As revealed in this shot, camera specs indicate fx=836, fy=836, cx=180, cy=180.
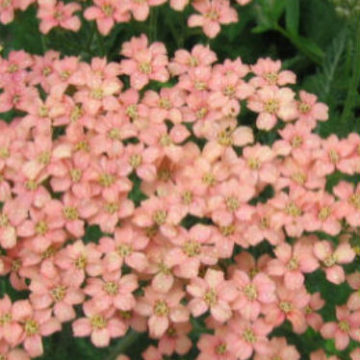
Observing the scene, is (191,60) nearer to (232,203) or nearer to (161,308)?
(232,203)

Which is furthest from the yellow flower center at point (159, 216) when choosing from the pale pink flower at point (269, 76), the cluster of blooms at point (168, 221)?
the pale pink flower at point (269, 76)

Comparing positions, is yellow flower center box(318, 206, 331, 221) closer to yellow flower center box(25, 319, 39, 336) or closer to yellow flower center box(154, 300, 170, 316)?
yellow flower center box(154, 300, 170, 316)

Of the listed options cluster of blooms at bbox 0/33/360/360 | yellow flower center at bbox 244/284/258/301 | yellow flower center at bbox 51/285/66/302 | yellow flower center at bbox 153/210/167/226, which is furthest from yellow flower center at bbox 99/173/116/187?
yellow flower center at bbox 244/284/258/301

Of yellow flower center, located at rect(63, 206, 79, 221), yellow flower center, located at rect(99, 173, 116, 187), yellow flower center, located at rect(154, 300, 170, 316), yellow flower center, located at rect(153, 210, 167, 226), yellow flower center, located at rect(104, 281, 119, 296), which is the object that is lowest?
yellow flower center, located at rect(154, 300, 170, 316)

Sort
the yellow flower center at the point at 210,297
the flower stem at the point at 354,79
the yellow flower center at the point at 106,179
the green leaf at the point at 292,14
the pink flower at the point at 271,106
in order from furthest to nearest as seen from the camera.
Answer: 1. the green leaf at the point at 292,14
2. the flower stem at the point at 354,79
3. the pink flower at the point at 271,106
4. the yellow flower center at the point at 106,179
5. the yellow flower center at the point at 210,297

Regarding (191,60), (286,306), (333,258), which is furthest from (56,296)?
(191,60)

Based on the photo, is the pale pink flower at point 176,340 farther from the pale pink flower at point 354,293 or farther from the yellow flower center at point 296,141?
the yellow flower center at point 296,141
